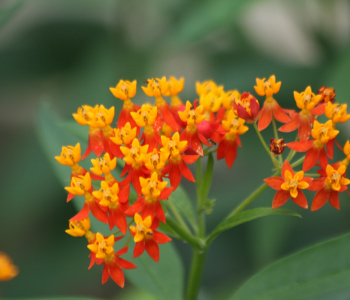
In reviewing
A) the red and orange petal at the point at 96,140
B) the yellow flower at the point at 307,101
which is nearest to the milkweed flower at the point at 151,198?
the red and orange petal at the point at 96,140

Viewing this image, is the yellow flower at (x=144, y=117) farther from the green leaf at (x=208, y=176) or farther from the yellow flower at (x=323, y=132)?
the yellow flower at (x=323, y=132)

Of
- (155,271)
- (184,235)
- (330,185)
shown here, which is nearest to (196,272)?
(184,235)

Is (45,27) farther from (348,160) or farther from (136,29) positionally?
(348,160)

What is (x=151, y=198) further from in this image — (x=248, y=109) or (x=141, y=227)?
(x=248, y=109)

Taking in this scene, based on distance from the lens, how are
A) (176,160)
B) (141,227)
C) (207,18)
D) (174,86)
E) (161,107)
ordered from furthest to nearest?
(207,18) < (174,86) < (161,107) < (176,160) < (141,227)

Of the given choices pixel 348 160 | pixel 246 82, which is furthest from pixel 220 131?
pixel 246 82

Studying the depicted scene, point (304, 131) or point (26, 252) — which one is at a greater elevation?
point (304, 131)

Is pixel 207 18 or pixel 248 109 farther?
pixel 207 18
